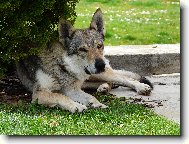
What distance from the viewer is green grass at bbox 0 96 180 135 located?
7.29 meters

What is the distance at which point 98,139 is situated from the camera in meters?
6.85

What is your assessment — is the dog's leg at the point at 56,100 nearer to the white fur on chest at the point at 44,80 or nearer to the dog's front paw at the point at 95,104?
the white fur on chest at the point at 44,80

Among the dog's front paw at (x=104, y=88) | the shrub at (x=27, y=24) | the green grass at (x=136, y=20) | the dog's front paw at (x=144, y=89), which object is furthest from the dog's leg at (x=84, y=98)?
the green grass at (x=136, y=20)

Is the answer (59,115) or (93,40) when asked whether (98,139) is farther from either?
(93,40)

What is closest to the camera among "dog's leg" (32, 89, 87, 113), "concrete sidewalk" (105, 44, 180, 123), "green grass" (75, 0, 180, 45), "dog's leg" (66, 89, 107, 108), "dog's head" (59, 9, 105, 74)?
"dog's leg" (32, 89, 87, 113)

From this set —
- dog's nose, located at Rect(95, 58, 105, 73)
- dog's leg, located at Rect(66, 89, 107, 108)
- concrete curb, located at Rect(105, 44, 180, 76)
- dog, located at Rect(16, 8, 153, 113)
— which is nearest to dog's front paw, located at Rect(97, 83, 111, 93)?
dog, located at Rect(16, 8, 153, 113)

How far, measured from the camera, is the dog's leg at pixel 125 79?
9766 millimetres

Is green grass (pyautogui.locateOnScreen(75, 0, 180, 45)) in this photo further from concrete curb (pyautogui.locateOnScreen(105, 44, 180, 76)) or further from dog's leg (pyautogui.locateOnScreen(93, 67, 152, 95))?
dog's leg (pyautogui.locateOnScreen(93, 67, 152, 95))

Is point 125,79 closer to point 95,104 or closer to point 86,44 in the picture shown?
point 95,104

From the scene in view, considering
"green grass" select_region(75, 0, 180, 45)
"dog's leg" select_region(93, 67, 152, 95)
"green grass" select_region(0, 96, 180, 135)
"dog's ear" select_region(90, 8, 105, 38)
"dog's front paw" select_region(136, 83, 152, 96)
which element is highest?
"green grass" select_region(75, 0, 180, 45)

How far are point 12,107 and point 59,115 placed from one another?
826mm

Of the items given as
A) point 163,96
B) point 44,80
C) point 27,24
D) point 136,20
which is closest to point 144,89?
point 163,96

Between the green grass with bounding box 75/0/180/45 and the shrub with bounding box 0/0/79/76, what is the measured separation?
280 inches

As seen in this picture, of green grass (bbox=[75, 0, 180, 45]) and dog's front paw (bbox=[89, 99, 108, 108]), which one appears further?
green grass (bbox=[75, 0, 180, 45])
